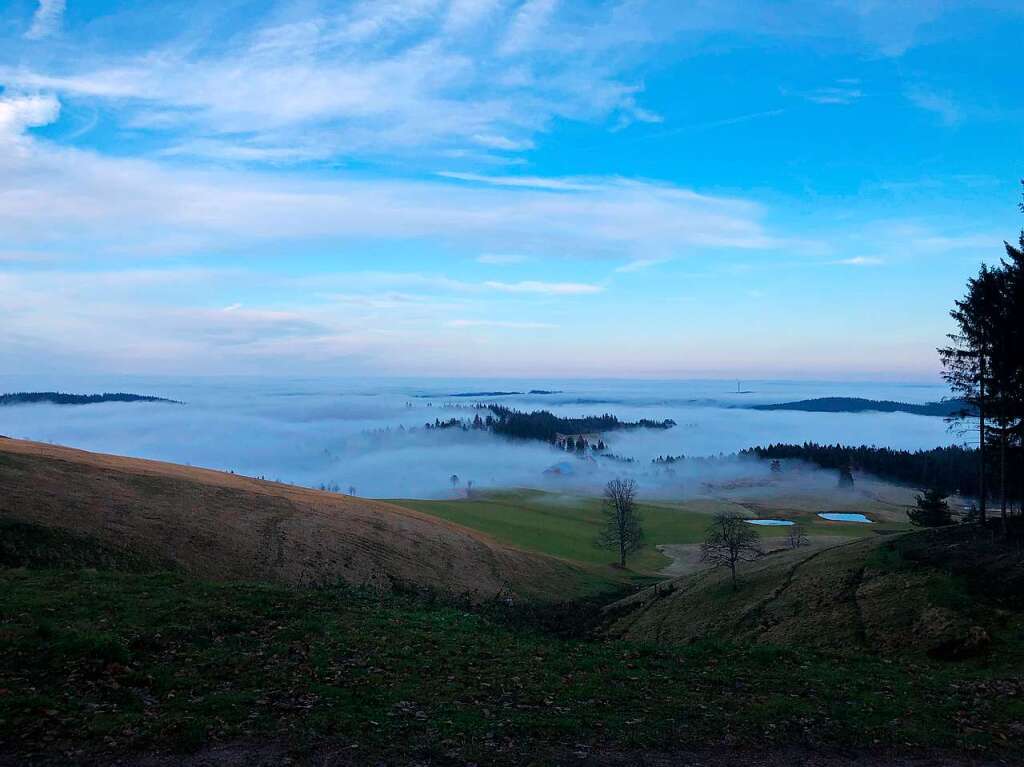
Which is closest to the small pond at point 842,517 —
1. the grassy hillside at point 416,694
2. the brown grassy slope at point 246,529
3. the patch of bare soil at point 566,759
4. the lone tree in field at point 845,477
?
the lone tree in field at point 845,477

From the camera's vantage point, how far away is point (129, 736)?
982 centimetres

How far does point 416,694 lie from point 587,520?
10562cm

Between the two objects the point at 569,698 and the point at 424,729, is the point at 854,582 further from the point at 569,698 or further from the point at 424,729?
the point at 424,729

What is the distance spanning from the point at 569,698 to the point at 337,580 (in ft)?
84.4

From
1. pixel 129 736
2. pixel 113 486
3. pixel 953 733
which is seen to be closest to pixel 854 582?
pixel 953 733

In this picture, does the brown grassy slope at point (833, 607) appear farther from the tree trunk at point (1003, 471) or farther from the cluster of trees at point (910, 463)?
the cluster of trees at point (910, 463)

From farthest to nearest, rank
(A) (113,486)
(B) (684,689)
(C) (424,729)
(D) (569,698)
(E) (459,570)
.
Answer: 1. (E) (459,570)
2. (A) (113,486)
3. (B) (684,689)
4. (D) (569,698)
5. (C) (424,729)

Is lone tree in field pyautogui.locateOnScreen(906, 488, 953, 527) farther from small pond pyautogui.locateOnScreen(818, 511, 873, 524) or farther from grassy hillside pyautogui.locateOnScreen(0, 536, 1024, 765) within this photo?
small pond pyautogui.locateOnScreen(818, 511, 873, 524)

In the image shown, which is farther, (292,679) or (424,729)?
(292,679)

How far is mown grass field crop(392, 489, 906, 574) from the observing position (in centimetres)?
8119

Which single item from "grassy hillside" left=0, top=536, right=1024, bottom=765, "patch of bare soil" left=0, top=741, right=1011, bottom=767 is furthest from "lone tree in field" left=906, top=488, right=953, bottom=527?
"patch of bare soil" left=0, top=741, right=1011, bottom=767

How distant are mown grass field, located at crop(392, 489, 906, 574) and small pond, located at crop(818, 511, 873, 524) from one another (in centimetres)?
272

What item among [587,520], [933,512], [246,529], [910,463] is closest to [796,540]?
[933,512]

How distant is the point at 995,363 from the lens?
31156 millimetres
